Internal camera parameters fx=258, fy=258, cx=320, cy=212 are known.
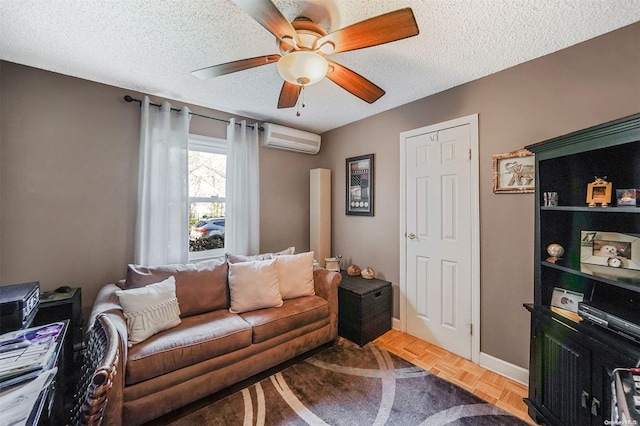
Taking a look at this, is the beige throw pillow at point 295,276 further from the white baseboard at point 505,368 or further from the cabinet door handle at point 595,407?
the cabinet door handle at point 595,407

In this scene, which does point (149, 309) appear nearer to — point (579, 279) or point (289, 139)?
point (289, 139)

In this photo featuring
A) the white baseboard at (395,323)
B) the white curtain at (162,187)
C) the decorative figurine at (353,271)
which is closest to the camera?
the white curtain at (162,187)

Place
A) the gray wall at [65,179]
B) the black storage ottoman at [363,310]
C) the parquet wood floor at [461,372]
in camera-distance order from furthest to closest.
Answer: the black storage ottoman at [363,310], the gray wall at [65,179], the parquet wood floor at [461,372]

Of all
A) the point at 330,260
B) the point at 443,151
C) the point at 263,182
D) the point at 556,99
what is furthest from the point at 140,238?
the point at 556,99

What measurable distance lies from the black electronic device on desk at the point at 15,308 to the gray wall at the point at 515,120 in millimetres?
2912

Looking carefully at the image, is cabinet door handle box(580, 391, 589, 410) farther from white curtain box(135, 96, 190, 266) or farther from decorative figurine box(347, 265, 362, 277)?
white curtain box(135, 96, 190, 266)

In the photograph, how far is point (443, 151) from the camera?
8.13ft

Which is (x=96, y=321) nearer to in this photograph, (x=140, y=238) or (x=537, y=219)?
(x=140, y=238)

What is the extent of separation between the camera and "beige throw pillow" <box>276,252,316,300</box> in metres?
2.47

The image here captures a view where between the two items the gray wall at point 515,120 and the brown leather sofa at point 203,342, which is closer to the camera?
the brown leather sofa at point 203,342

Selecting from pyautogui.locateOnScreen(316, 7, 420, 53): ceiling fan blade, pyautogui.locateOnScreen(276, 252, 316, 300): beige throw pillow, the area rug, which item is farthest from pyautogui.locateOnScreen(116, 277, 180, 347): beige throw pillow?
pyautogui.locateOnScreen(316, 7, 420, 53): ceiling fan blade

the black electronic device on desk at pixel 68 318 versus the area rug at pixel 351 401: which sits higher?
the black electronic device on desk at pixel 68 318

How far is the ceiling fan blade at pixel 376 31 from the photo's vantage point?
1095 mm

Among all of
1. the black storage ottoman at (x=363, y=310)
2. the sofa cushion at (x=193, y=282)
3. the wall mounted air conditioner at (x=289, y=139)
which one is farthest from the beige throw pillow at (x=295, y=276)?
the wall mounted air conditioner at (x=289, y=139)
